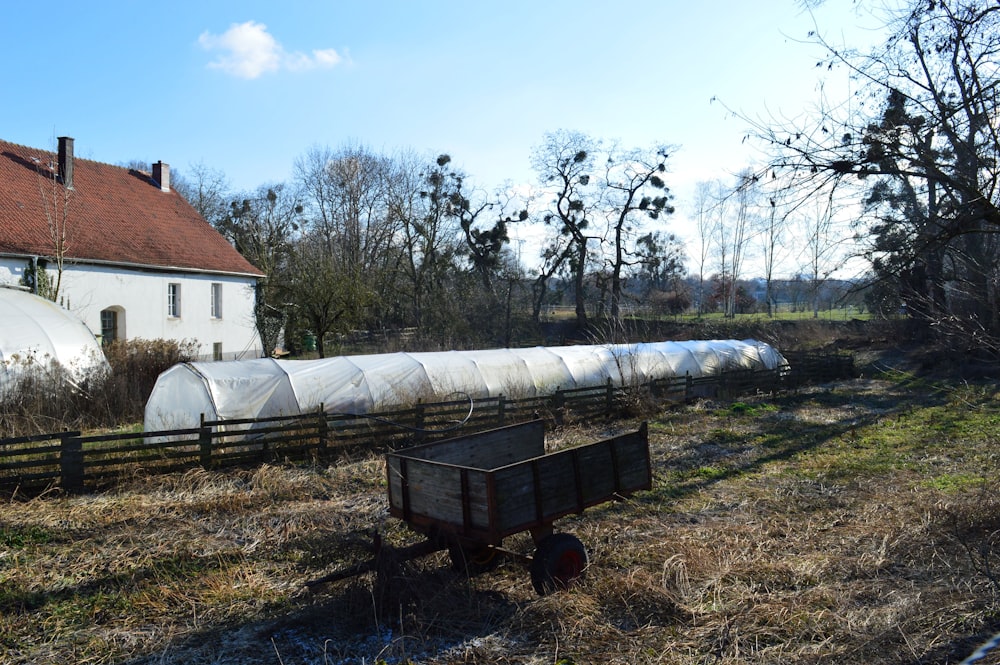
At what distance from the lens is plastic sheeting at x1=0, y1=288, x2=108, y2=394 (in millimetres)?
14923

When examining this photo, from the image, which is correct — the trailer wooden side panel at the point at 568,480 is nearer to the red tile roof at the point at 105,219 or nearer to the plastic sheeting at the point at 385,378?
the plastic sheeting at the point at 385,378

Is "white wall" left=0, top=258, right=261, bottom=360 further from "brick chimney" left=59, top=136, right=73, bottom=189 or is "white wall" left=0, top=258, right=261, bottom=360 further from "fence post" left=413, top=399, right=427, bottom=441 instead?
"fence post" left=413, top=399, right=427, bottom=441

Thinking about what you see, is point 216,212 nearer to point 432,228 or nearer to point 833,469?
point 432,228

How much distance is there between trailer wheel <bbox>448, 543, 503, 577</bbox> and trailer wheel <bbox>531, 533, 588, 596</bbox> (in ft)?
1.78

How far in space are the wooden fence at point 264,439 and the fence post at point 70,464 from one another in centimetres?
1

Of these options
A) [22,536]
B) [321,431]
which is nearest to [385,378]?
[321,431]

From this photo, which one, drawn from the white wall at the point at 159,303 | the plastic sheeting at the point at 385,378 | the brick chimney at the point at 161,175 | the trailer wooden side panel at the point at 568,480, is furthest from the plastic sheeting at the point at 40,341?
the brick chimney at the point at 161,175

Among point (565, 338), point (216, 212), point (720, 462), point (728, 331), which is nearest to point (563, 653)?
point (720, 462)

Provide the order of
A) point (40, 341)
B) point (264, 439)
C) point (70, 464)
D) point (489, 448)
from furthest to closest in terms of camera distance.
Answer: point (40, 341), point (264, 439), point (70, 464), point (489, 448)

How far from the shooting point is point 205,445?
11.6m

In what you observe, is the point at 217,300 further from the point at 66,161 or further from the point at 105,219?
the point at 66,161

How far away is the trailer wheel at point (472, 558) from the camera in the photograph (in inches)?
266

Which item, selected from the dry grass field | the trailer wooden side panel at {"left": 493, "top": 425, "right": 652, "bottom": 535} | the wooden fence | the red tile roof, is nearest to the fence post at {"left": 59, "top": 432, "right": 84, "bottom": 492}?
the wooden fence

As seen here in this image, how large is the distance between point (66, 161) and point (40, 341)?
666 inches
